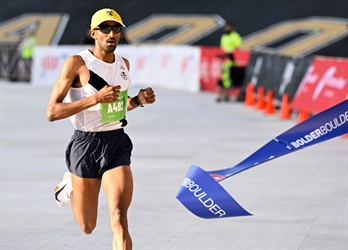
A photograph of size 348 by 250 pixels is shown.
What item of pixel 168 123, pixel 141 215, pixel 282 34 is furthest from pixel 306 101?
pixel 282 34

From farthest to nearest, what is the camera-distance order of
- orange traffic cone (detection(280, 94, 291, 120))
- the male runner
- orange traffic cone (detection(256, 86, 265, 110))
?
orange traffic cone (detection(256, 86, 265, 110))
orange traffic cone (detection(280, 94, 291, 120))
the male runner

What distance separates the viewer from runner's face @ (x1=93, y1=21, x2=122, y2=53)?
27.0ft

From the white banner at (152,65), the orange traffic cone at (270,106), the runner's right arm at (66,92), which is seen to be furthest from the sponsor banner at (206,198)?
the white banner at (152,65)

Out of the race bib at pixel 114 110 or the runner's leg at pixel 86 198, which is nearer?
the race bib at pixel 114 110

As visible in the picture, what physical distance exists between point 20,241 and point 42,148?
8.22 metres

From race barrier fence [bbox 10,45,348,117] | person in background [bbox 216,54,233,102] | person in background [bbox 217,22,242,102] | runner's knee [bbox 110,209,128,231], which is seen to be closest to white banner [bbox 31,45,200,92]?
race barrier fence [bbox 10,45,348,117]

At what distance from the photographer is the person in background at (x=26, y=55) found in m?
41.4

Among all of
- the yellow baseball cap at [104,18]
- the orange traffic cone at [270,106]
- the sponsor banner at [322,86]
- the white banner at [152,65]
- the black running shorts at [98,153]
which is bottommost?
the white banner at [152,65]

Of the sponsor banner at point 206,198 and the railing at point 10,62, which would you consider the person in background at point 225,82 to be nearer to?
the railing at point 10,62

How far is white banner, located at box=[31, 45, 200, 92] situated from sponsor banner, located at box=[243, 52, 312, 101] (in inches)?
204

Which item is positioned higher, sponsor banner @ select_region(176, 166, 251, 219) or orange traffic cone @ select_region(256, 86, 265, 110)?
sponsor banner @ select_region(176, 166, 251, 219)

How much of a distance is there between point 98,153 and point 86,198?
13.6 inches

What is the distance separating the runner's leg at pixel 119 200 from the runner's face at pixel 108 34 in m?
0.89

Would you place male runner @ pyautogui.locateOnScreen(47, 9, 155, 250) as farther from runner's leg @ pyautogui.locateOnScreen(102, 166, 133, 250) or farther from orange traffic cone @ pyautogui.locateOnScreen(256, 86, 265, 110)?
orange traffic cone @ pyautogui.locateOnScreen(256, 86, 265, 110)
